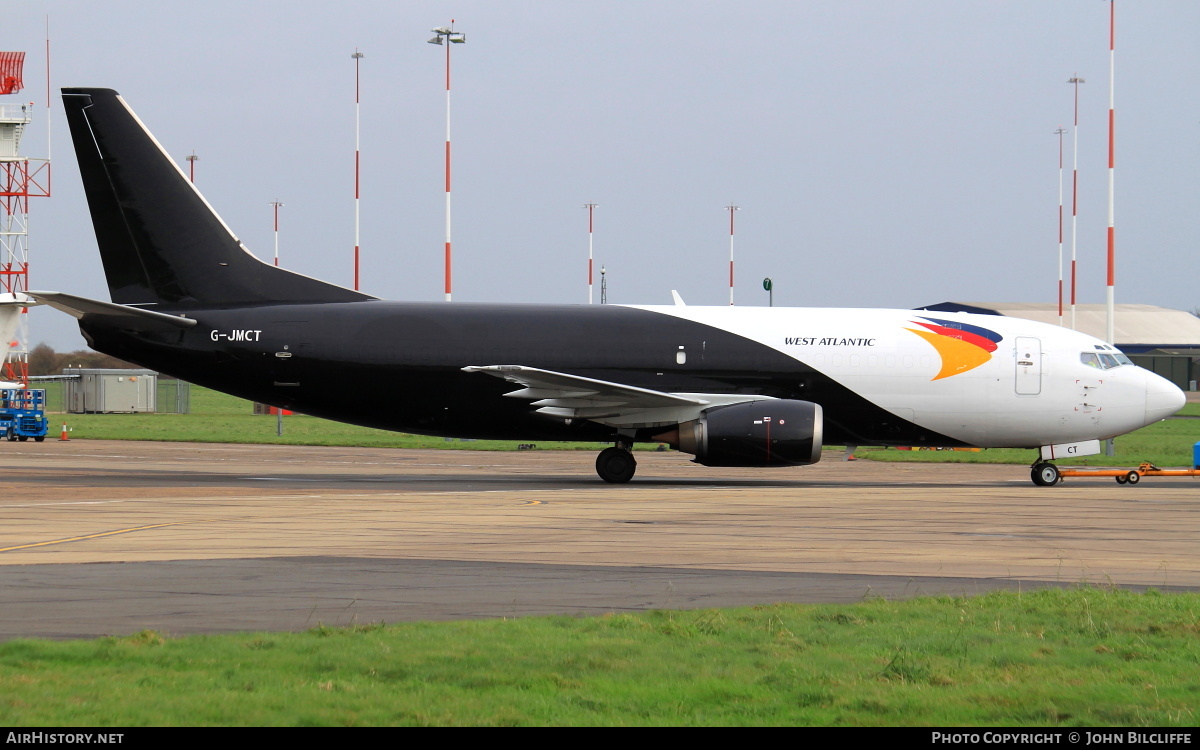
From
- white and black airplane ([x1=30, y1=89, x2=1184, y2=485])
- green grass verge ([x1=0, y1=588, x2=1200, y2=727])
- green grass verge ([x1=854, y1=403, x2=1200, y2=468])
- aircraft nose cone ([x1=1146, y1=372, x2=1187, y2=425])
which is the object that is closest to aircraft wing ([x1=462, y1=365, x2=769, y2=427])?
white and black airplane ([x1=30, y1=89, x2=1184, y2=485])

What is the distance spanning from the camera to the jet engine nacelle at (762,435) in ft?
89.1

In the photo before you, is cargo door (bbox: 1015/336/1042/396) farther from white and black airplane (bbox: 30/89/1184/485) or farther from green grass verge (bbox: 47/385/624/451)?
green grass verge (bbox: 47/385/624/451)

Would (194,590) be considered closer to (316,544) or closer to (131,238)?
(316,544)

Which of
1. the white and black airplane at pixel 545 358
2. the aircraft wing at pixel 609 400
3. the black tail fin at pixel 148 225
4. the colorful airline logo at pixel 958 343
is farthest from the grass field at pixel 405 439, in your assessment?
the black tail fin at pixel 148 225

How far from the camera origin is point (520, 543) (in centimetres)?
1627

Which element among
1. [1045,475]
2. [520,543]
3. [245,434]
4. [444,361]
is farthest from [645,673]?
[245,434]

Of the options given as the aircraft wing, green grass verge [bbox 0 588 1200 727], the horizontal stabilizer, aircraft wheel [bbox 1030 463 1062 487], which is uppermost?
the horizontal stabilizer

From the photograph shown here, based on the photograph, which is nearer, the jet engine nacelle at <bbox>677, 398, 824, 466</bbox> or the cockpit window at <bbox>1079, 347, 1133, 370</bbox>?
the jet engine nacelle at <bbox>677, 398, 824, 466</bbox>

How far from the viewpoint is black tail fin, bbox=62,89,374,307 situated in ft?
94.0

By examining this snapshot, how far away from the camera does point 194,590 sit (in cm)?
1168

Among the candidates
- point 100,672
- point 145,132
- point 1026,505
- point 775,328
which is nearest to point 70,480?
point 145,132

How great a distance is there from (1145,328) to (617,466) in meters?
124

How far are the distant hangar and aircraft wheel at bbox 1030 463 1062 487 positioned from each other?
306 ft

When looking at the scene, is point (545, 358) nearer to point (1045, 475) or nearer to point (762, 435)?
point (762, 435)
